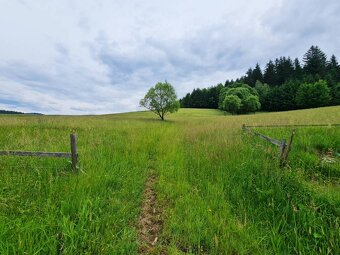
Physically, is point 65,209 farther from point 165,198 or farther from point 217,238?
point 217,238

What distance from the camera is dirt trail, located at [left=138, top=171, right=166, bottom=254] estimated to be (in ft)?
11.2

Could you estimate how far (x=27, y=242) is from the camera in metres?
3.03

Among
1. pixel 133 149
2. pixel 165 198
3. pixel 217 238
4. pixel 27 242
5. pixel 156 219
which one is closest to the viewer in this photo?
pixel 27 242

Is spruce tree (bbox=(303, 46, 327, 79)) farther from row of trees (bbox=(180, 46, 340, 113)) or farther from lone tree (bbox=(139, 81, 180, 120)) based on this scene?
lone tree (bbox=(139, 81, 180, 120))

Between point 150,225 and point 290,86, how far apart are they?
2878 inches

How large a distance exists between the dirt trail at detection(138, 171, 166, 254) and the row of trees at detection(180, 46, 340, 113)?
59.3 m

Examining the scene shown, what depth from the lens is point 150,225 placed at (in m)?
4.07

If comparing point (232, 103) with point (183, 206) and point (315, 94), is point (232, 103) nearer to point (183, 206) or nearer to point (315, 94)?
point (315, 94)

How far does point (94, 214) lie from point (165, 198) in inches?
70.9

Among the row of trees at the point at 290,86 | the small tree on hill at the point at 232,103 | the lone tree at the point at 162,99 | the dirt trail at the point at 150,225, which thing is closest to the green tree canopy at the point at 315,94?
the row of trees at the point at 290,86

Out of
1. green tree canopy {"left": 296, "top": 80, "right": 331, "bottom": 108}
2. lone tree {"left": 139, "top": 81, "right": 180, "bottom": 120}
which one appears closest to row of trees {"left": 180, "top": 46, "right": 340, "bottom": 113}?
green tree canopy {"left": 296, "top": 80, "right": 331, "bottom": 108}

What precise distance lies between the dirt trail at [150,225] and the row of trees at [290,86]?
2333 inches

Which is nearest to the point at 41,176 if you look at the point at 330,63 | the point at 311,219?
the point at 311,219

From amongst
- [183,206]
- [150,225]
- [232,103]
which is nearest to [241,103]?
[232,103]
